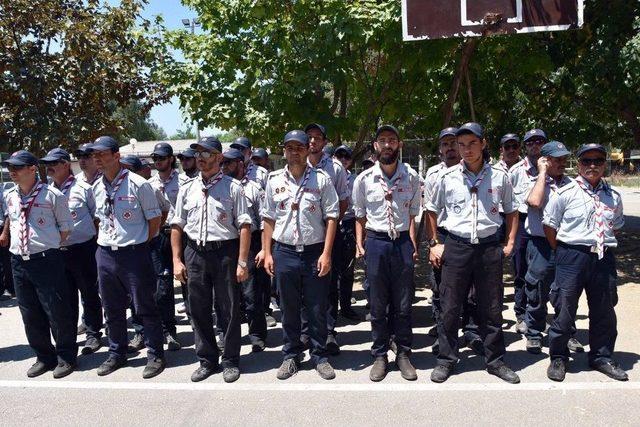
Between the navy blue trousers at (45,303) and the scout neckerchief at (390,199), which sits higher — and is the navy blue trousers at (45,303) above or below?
below

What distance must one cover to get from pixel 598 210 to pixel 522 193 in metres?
1.18

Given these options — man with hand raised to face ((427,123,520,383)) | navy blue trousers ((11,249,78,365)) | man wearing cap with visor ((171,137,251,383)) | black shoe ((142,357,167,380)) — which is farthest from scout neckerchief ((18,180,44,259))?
man with hand raised to face ((427,123,520,383))

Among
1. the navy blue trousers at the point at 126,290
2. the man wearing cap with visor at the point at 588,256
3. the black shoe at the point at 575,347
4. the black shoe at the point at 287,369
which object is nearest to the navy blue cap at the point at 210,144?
the navy blue trousers at the point at 126,290

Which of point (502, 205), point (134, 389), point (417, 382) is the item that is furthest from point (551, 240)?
point (134, 389)

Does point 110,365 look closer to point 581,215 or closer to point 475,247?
point 475,247

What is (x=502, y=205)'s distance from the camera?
4238 mm

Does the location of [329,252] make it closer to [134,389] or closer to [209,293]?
[209,293]

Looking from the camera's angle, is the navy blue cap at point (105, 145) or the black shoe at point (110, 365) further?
the black shoe at point (110, 365)

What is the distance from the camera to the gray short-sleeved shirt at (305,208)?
14.3 feet

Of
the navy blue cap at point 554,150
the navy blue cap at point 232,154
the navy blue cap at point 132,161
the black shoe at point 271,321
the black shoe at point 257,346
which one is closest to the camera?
the navy blue cap at point 554,150

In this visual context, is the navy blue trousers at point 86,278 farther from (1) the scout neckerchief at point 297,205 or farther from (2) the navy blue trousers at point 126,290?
(1) the scout neckerchief at point 297,205

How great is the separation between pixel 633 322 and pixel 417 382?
8.91 feet

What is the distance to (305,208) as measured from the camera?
4.36 metres

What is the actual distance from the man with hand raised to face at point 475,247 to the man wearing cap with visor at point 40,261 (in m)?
3.24
